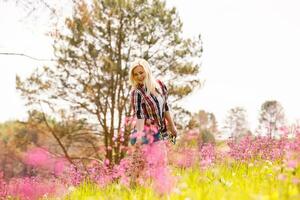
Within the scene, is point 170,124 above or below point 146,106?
below

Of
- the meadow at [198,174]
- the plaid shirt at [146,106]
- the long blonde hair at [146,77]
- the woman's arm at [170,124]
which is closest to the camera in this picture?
the meadow at [198,174]

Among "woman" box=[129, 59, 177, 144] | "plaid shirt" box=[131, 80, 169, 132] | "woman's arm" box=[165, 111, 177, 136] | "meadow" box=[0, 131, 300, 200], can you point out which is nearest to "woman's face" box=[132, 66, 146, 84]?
"woman" box=[129, 59, 177, 144]

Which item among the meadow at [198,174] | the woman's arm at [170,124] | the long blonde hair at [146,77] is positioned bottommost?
the meadow at [198,174]

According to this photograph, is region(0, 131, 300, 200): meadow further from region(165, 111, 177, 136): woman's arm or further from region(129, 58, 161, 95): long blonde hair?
region(129, 58, 161, 95): long blonde hair

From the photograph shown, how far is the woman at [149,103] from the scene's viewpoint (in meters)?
5.78

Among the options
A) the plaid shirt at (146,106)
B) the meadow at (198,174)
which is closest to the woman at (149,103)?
the plaid shirt at (146,106)

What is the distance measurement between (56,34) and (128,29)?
7.40m

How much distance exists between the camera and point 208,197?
3.59 metres

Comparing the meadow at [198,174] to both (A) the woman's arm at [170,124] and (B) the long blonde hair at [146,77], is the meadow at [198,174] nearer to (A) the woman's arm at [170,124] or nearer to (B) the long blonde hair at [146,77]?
(A) the woman's arm at [170,124]

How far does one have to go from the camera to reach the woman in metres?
5.78

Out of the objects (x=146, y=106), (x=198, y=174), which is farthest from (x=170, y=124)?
(x=198, y=174)

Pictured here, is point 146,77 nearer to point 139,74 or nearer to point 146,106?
point 139,74

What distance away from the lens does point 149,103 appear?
5.92 meters

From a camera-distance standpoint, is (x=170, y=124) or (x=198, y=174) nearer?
(x=198, y=174)
